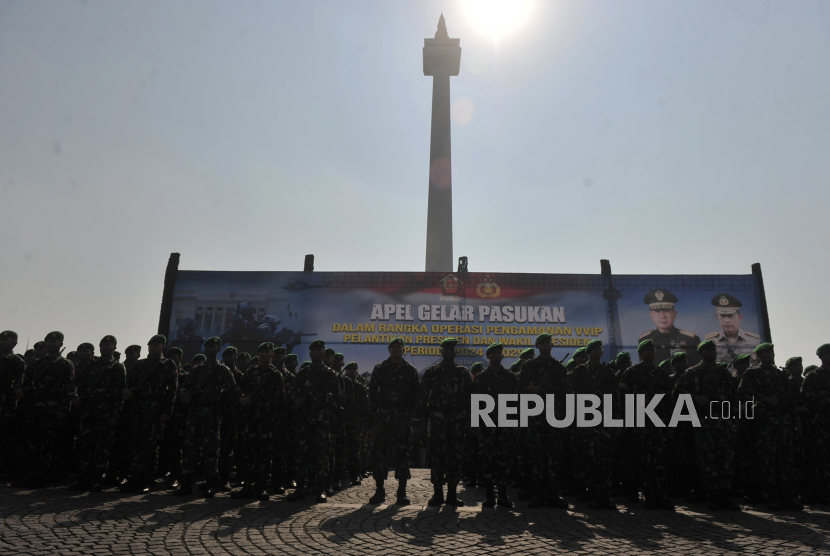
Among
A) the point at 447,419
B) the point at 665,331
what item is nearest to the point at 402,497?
the point at 447,419

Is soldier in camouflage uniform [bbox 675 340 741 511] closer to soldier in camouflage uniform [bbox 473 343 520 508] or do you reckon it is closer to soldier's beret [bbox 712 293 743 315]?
soldier in camouflage uniform [bbox 473 343 520 508]

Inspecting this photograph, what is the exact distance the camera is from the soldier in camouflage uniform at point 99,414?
702 cm

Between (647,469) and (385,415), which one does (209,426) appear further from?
(647,469)

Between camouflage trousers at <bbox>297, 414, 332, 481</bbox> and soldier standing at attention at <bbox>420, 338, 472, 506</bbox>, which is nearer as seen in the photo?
soldier standing at attention at <bbox>420, 338, 472, 506</bbox>

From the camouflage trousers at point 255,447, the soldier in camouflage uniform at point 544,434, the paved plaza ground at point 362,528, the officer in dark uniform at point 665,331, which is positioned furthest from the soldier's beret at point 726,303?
the camouflage trousers at point 255,447

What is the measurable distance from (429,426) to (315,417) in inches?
A: 61.9

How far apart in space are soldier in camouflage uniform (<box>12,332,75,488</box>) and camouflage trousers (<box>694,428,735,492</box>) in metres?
8.91

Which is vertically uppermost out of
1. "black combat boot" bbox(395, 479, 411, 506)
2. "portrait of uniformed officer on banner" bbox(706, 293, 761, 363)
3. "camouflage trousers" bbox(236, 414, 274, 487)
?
"portrait of uniformed officer on banner" bbox(706, 293, 761, 363)

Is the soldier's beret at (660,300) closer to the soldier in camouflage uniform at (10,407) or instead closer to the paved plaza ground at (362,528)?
the paved plaza ground at (362,528)

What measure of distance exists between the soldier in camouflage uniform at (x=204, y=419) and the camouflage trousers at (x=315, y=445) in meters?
1.16

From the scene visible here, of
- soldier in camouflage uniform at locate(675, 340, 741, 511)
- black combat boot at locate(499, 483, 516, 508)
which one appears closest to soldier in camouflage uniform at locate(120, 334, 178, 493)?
black combat boot at locate(499, 483, 516, 508)

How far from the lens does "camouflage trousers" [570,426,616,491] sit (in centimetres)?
667

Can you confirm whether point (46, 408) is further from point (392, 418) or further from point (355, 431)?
point (392, 418)

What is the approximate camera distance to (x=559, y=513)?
6.17 m
